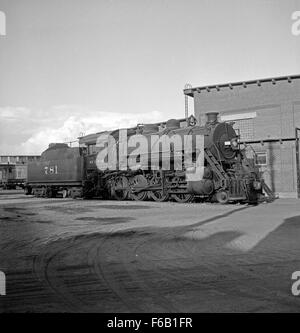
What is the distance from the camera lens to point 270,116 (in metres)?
27.6

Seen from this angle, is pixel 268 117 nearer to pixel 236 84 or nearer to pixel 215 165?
pixel 236 84

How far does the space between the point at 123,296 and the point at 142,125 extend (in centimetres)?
1809

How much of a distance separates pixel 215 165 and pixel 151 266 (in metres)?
12.3

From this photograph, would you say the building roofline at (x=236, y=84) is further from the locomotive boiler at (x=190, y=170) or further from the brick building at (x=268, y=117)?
the locomotive boiler at (x=190, y=170)

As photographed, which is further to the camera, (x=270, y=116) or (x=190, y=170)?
(x=270, y=116)

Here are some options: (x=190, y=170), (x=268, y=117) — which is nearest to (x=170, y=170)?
(x=190, y=170)

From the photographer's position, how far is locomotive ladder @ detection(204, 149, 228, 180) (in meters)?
17.6

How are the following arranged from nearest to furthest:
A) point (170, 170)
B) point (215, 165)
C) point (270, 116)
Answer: point (215, 165) → point (170, 170) → point (270, 116)

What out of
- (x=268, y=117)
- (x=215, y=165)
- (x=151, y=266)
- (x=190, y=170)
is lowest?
(x=151, y=266)

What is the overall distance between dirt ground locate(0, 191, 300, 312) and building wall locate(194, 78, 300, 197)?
1546cm

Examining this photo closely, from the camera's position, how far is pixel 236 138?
1939 cm

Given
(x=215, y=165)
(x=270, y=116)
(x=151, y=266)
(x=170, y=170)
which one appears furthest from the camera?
(x=270, y=116)

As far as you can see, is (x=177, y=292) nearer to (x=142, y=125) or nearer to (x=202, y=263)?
(x=202, y=263)

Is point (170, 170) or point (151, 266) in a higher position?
point (170, 170)
